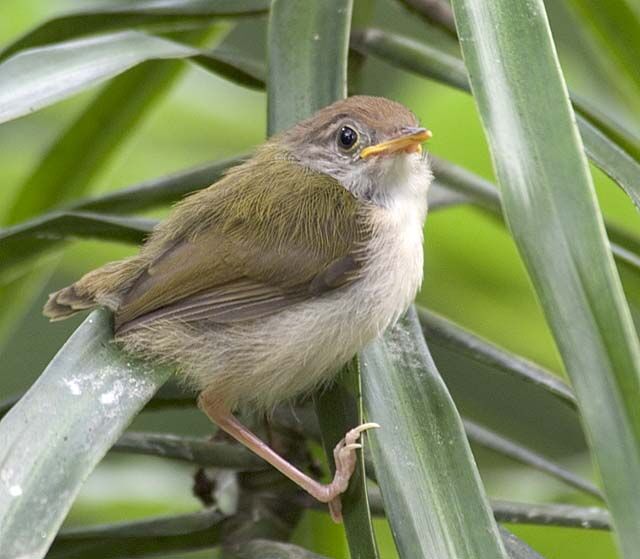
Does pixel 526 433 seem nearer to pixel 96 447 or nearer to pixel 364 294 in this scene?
pixel 364 294

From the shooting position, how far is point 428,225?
8.42ft

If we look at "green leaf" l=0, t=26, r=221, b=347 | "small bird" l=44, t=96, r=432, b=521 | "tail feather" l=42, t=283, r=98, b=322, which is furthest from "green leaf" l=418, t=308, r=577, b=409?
"green leaf" l=0, t=26, r=221, b=347

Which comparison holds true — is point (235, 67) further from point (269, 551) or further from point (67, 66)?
point (269, 551)

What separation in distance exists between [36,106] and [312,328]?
52cm

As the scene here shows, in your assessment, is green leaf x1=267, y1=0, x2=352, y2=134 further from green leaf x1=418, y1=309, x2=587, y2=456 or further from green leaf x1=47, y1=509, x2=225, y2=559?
green leaf x1=418, y1=309, x2=587, y2=456

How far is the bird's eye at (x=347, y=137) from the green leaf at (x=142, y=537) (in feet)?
2.22

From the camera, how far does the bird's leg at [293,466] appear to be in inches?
58.1

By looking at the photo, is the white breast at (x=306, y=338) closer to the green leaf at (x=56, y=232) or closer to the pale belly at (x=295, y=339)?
the pale belly at (x=295, y=339)

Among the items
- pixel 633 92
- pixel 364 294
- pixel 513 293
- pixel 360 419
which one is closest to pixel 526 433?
pixel 513 293

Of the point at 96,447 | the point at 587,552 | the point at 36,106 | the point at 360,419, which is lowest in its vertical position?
the point at 96,447

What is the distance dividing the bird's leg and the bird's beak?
1.69ft

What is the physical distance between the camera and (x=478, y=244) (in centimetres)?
251

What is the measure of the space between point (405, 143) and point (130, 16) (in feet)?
1.85

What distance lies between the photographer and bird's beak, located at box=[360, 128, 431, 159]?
6.14ft
